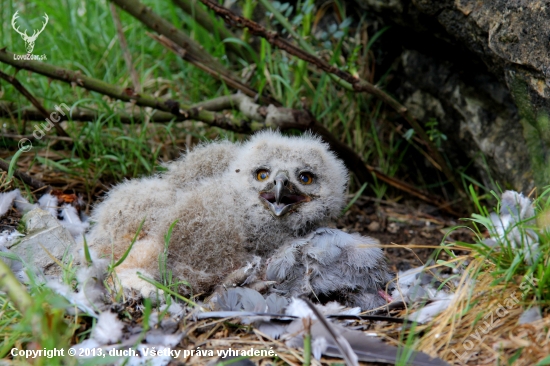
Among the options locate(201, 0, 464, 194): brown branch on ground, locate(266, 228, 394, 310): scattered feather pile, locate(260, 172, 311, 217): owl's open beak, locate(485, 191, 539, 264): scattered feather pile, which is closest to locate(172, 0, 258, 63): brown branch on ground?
locate(201, 0, 464, 194): brown branch on ground

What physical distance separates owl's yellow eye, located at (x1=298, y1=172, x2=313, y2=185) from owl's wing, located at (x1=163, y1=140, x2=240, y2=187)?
1.88 ft

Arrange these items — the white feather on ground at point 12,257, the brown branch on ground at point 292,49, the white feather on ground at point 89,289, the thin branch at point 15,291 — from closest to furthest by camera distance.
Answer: the thin branch at point 15,291
the white feather on ground at point 89,289
the white feather on ground at point 12,257
the brown branch on ground at point 292,49

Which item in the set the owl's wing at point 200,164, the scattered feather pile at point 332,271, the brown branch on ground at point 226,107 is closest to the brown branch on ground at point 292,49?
the brown branch on ground at point 226,107

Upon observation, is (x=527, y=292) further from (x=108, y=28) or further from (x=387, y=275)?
(x=108, y=28)

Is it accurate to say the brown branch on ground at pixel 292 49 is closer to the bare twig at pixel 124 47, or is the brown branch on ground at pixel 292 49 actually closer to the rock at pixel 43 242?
the bare twig at pixel 124 47

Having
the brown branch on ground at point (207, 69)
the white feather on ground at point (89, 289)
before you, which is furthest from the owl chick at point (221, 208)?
the brown branch on ground at point (207, 69)

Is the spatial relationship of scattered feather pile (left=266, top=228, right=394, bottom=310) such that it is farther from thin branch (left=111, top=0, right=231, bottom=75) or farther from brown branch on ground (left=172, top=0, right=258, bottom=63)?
brown branch on ground (left=172, top=0, right=258, bottom=63)

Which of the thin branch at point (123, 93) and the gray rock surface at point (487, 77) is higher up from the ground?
the gray rock surface at point (487, 77)

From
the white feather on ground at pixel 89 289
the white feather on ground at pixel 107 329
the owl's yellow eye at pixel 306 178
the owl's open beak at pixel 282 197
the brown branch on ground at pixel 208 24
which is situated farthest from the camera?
the brown branch on ground at pixel 208 24

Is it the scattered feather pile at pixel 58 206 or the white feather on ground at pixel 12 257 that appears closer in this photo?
the white feather on ground at pixel 12 257

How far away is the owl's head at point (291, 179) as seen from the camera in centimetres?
353

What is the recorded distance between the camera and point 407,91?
510 centimetres

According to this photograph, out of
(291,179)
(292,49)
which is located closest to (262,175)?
(291,179)

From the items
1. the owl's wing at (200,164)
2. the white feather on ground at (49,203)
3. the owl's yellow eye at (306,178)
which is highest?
the owl's yellow eye at (306,178)
